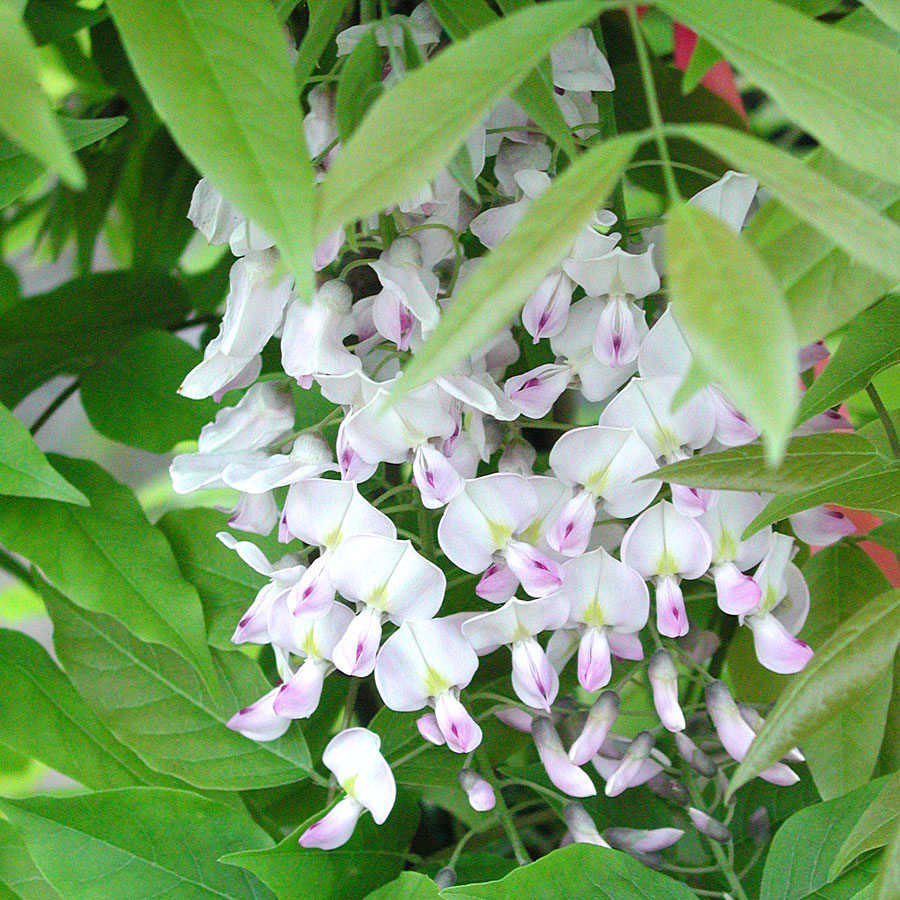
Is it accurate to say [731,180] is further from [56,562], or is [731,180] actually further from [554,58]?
[56,562]

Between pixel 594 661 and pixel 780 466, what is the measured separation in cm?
9

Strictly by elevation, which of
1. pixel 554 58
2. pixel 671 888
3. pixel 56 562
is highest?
pixel 554 58

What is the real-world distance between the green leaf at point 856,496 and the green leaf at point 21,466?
0.22m

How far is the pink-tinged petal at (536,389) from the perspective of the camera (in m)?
0.34

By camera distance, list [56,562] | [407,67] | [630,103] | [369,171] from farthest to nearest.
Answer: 1. [630,103]
2. [56,562]
3. [407,67]
4. [369,171]

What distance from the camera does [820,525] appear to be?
38 centimetres

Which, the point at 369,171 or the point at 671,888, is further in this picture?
the point at 671,888

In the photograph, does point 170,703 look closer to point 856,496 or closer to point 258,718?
point 258,718

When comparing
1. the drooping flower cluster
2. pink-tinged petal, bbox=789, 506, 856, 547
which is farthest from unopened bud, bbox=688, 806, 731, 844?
pink-tinged petal, bbox=789, 506, 856, 547

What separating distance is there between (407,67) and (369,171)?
12 centimetres

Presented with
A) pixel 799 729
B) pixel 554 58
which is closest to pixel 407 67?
pixel 554 58

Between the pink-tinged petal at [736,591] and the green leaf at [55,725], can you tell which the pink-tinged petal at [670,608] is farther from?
the green leaf at [55,725]

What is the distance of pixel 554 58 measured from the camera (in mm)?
357

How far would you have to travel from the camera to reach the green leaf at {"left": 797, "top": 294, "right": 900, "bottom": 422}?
1.09 ft
